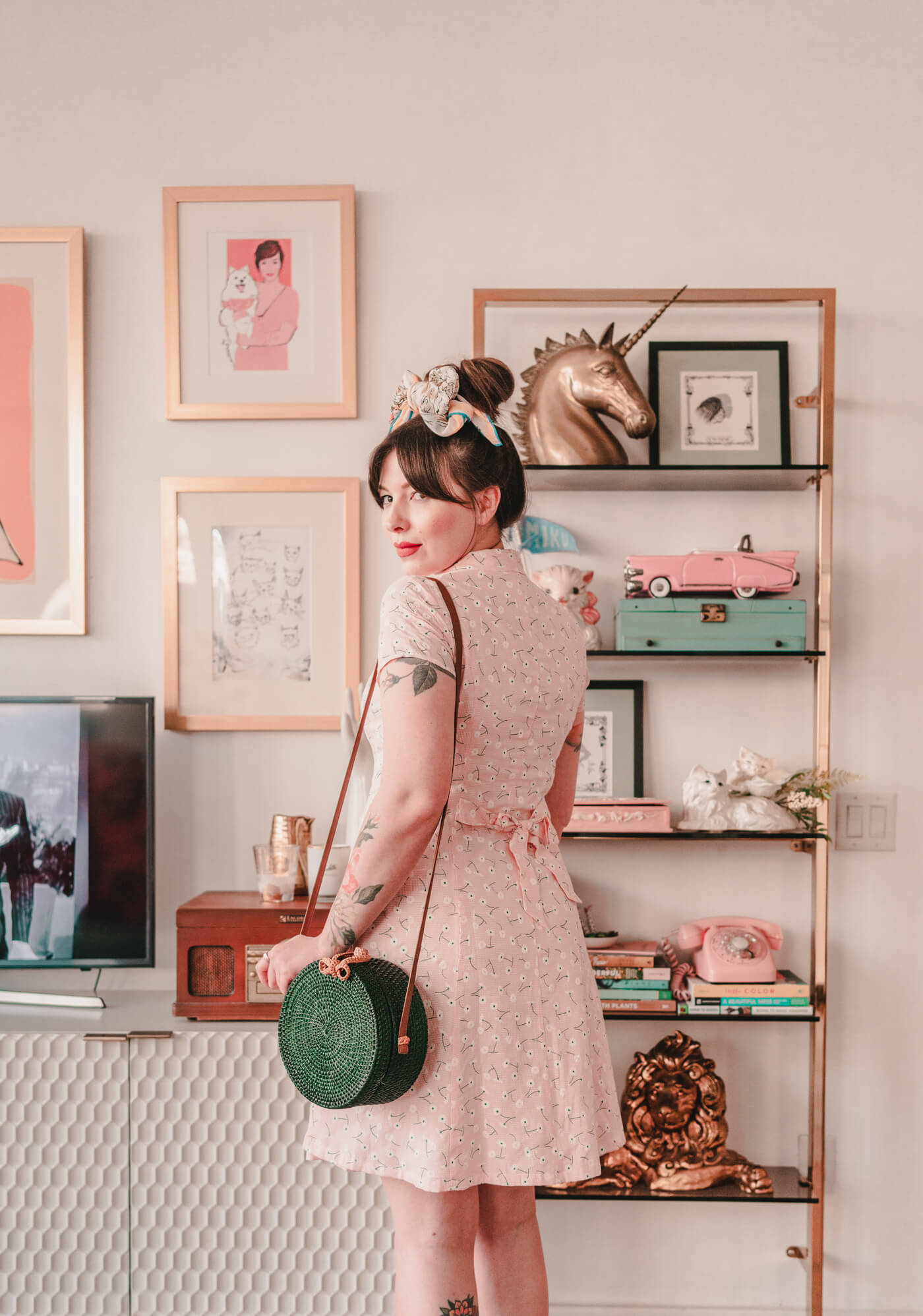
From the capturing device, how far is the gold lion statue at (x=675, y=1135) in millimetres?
1837

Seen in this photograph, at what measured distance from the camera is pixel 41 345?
2.08 m

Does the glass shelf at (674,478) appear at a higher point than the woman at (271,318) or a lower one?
lower

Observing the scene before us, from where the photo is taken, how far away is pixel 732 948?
6.17ft

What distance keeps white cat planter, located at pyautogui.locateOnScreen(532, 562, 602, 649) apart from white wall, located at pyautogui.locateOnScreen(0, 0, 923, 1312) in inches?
5.5

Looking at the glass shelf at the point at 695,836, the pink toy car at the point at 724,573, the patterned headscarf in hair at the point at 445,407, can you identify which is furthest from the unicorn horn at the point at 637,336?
the glass shelf at the point at 695,836

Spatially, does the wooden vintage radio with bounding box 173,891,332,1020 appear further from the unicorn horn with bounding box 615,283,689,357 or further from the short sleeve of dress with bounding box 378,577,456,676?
the unicorn horn with bounding box 615,283,689,357

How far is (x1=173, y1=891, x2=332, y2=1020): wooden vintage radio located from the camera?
1804 millimetres

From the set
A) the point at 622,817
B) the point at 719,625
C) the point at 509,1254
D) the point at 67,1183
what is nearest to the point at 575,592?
the point at 719,625

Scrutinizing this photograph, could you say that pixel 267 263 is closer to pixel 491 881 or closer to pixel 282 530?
pixel 282 530

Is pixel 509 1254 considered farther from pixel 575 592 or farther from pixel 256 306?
pixel 256 306

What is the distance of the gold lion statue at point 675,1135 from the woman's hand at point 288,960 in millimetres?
1007

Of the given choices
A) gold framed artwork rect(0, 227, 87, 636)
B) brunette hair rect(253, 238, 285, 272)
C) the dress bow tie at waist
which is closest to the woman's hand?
the dress bow tie at waist

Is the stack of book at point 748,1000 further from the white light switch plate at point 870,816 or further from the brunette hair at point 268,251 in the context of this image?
the brunette hair at point 268,251

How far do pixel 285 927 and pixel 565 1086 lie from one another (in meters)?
0.81
